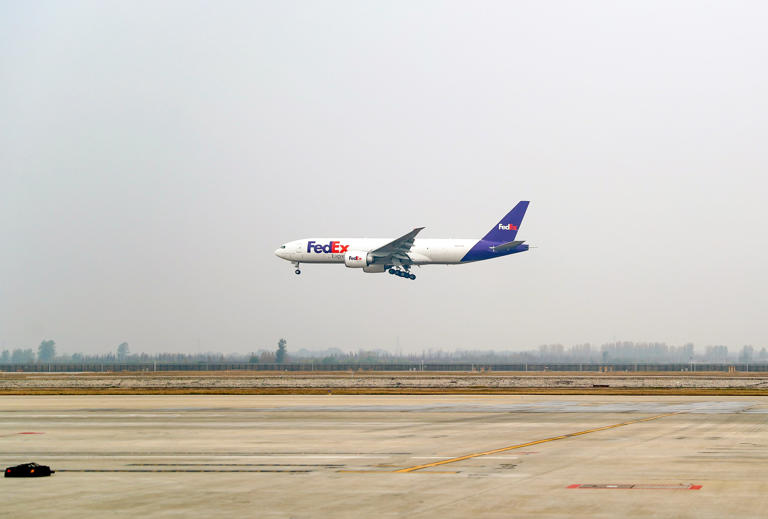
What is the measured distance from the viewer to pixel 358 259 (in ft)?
323

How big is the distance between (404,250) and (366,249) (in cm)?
424

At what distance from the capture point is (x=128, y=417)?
41375 mm

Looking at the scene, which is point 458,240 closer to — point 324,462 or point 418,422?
point 418,422

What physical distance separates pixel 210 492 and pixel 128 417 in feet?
77.8

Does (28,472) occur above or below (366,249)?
below

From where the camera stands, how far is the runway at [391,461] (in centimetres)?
1725

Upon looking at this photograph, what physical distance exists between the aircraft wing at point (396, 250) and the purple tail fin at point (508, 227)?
9.38 meters

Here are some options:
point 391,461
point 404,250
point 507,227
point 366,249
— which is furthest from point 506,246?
point 391,461

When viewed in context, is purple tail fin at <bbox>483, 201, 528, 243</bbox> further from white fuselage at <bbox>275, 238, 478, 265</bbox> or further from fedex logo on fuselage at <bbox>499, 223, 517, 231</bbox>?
white fuselage at <bbox>275, 238, 478, 265</bbox>

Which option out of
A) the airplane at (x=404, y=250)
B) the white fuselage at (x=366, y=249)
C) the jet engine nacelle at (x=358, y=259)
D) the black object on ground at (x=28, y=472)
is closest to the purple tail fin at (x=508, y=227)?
the airplane at (x=404, y=250)

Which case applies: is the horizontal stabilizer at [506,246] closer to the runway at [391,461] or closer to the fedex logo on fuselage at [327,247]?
the fedex logo on fuselage at [327,247]

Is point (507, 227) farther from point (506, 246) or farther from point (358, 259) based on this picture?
point (358, 259)

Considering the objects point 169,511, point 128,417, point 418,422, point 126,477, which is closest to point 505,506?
point 169,511

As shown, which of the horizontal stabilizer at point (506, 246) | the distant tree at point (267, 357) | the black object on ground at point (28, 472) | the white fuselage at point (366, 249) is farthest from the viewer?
the distant tree at point (267, 357)
